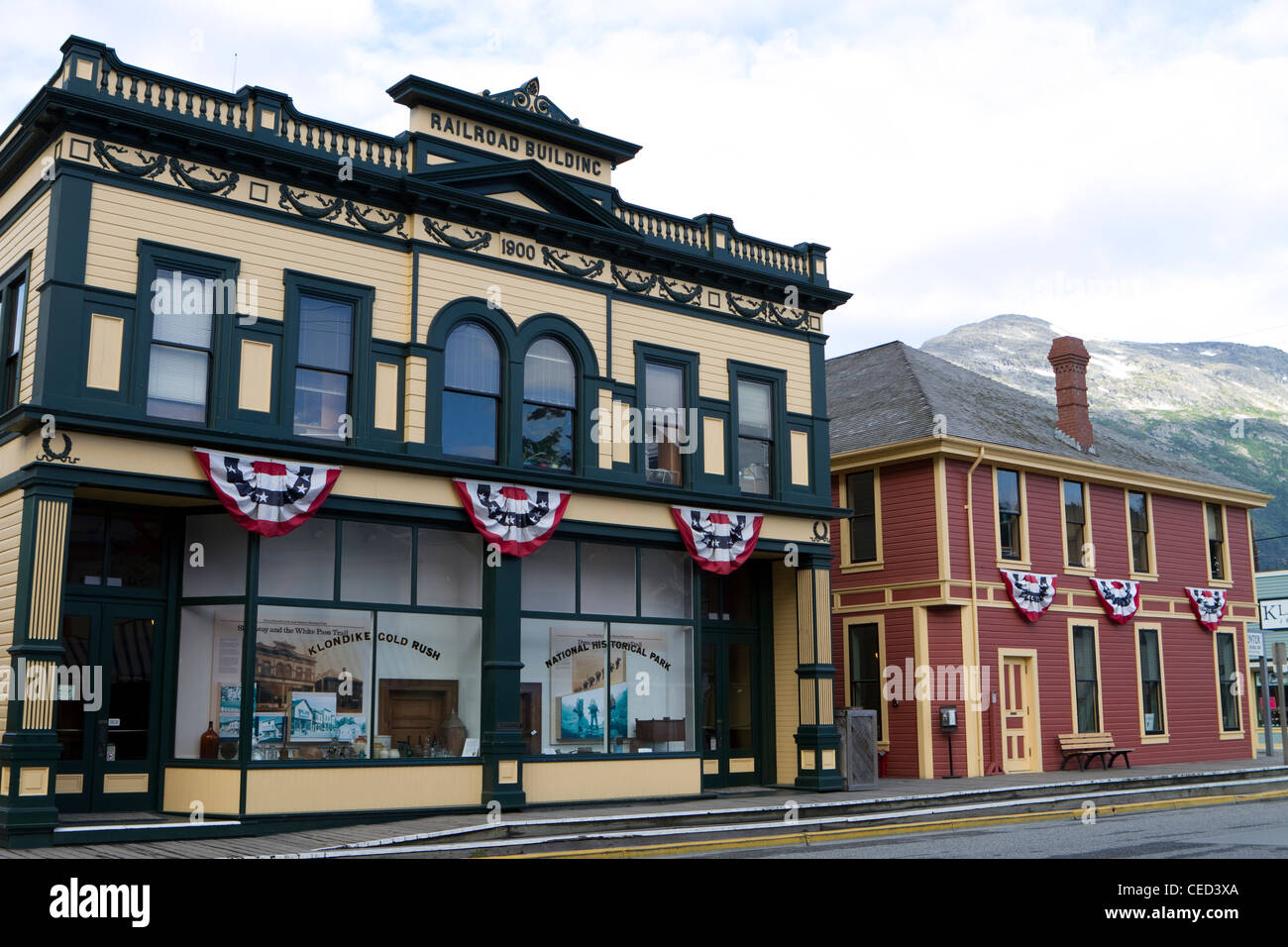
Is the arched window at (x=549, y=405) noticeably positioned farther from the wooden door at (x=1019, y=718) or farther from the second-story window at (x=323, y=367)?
the wooden door at (x=1019, y=718)

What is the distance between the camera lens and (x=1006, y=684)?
25766 millimetres

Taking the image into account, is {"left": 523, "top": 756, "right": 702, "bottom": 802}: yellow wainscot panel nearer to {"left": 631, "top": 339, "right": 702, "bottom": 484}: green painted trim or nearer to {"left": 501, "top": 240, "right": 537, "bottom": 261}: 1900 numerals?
{"left": 631, "top": 339, "right": 702, "bottom": 484}: green painted trim

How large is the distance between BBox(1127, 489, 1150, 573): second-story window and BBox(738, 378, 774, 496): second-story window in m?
12.4

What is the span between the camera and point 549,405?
1895 centimetres

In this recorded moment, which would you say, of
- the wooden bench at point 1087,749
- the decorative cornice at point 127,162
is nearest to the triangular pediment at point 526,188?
the decorative cornice at point 127,162

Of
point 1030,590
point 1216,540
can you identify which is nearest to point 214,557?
point 1030,590

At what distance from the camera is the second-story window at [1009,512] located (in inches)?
1042

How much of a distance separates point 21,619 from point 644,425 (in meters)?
9.56

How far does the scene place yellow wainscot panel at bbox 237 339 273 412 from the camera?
1606 centimetres

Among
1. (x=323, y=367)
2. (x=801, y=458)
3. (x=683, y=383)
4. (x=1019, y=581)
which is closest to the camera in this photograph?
(x=323, y=367)

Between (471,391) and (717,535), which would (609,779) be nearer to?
(717,535)

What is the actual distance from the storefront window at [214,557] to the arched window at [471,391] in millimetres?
3185

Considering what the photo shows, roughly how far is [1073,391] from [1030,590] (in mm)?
5889
